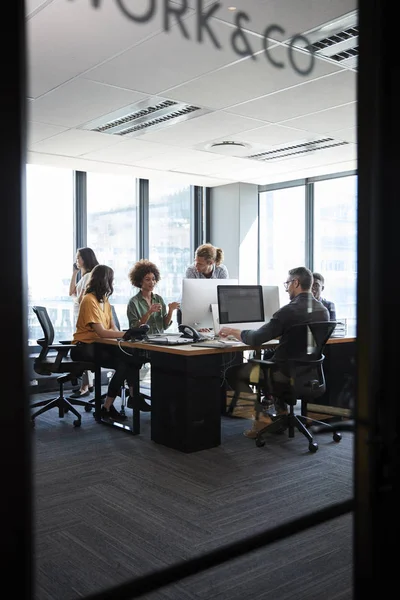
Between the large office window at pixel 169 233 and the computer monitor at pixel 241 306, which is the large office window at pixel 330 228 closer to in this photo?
the large office window at pixel 169 233

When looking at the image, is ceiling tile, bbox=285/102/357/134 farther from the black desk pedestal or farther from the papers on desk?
the black desk pedestal

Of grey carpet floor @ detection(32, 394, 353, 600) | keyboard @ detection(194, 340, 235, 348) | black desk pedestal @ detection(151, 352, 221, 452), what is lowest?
grey carpet floor @ detection(32, 394, 353, 600)

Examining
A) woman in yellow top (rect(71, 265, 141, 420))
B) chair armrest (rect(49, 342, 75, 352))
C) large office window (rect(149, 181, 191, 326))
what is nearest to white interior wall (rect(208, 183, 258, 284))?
large office window (rect(149, 181, 191, 326))

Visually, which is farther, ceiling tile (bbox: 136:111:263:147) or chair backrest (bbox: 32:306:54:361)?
ceiling tile (bbox: 136:111:263:147)

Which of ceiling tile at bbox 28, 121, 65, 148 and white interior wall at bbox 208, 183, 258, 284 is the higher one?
ceiling tile at bbox 28, 121, 65, 148

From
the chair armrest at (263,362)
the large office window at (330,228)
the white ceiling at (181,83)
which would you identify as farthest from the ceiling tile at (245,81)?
the large office window at (330,228)

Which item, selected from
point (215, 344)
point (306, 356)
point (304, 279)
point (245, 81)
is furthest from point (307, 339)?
point (245, 81)

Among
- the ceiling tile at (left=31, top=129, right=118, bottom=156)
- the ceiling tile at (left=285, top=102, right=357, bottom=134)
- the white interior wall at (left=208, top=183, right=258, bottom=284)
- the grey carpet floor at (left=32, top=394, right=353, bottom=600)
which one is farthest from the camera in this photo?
the white interior wall at (left=208, top=183, right=258, bottom=284)

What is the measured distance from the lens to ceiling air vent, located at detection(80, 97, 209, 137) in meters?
3.98

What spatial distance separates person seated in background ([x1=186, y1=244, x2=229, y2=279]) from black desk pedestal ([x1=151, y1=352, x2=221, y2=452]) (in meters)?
1.19

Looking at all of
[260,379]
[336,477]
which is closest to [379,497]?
[336,477]

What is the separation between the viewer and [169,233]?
7004 millimetres

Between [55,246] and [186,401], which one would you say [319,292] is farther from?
Result: [55,246]

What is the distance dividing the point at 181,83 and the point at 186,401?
6.39 ft
